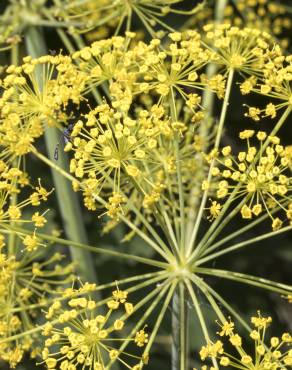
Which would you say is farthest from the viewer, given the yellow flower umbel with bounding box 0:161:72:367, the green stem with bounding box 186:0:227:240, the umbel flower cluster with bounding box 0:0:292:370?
the green stem with bounding box 186:0:227:240

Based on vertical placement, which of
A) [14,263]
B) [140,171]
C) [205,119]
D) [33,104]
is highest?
[205,119]

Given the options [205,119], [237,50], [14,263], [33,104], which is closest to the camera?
[33,104]

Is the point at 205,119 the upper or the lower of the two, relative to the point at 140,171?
upper

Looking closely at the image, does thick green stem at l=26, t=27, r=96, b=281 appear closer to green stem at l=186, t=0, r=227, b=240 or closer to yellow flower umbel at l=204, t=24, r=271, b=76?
green stem at l=186, t=0, r=227, b=240

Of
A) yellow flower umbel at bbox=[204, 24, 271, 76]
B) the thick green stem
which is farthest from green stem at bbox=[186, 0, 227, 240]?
the thick green stem

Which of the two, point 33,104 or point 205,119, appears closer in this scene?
point 33,104

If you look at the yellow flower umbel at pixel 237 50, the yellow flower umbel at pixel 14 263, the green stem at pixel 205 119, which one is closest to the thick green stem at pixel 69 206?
the yellow flower umbel at pixel 14 263

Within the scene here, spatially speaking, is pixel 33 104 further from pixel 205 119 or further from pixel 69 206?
pixel 205 119

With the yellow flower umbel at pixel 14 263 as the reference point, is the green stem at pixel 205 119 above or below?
above

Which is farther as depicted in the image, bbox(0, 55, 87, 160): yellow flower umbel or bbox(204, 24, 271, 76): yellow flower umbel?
bbox(204, 24, 271, 76): yellow flower umbel

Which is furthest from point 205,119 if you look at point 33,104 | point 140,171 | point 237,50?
point 33,104

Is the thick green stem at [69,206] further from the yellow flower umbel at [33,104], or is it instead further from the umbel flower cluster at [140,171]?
the yellow flower umbel at [33,104]
